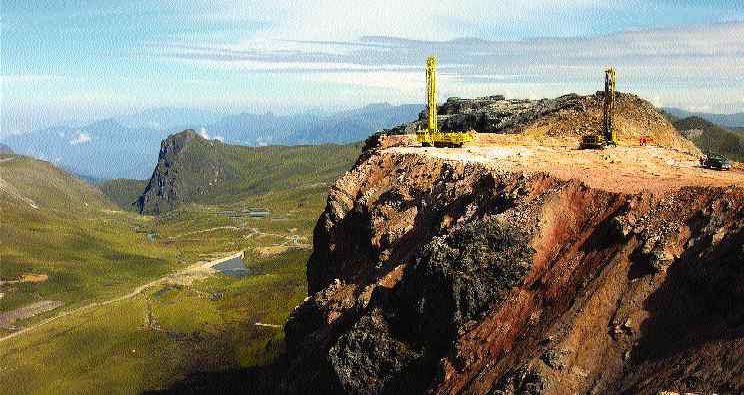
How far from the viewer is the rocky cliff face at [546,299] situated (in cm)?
3791

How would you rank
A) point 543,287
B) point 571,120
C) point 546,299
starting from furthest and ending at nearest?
point 571,120 → point 543,287 → point 546,299

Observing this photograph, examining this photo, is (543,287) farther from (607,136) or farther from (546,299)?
(607,136)

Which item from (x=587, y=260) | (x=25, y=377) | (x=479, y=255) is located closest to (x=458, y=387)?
(x=479, y=255)

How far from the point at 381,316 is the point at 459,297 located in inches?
315

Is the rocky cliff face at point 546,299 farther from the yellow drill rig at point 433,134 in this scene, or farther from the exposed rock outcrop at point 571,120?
the exposed rock outcrop at point 571,120

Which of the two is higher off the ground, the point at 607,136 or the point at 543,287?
the point at 607,136

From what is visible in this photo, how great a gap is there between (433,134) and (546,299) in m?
45.6

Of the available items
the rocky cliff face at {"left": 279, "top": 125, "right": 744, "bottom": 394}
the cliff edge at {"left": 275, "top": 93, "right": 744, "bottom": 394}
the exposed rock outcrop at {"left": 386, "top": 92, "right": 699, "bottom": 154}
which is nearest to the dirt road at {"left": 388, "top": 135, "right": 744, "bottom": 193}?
the cliff edge at {"left": 275, "top": 93, "right": 744, "bottom": 394}

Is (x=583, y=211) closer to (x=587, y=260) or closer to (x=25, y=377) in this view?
(x=587, y=260)

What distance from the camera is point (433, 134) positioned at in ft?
288

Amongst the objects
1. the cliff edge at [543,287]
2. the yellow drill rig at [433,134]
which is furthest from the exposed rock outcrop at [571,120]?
the cliff edge at [543,287]

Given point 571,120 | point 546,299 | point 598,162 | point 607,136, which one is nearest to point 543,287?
point 546,299

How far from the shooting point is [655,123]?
327ft

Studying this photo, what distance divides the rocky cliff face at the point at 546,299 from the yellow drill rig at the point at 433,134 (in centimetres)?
1887
